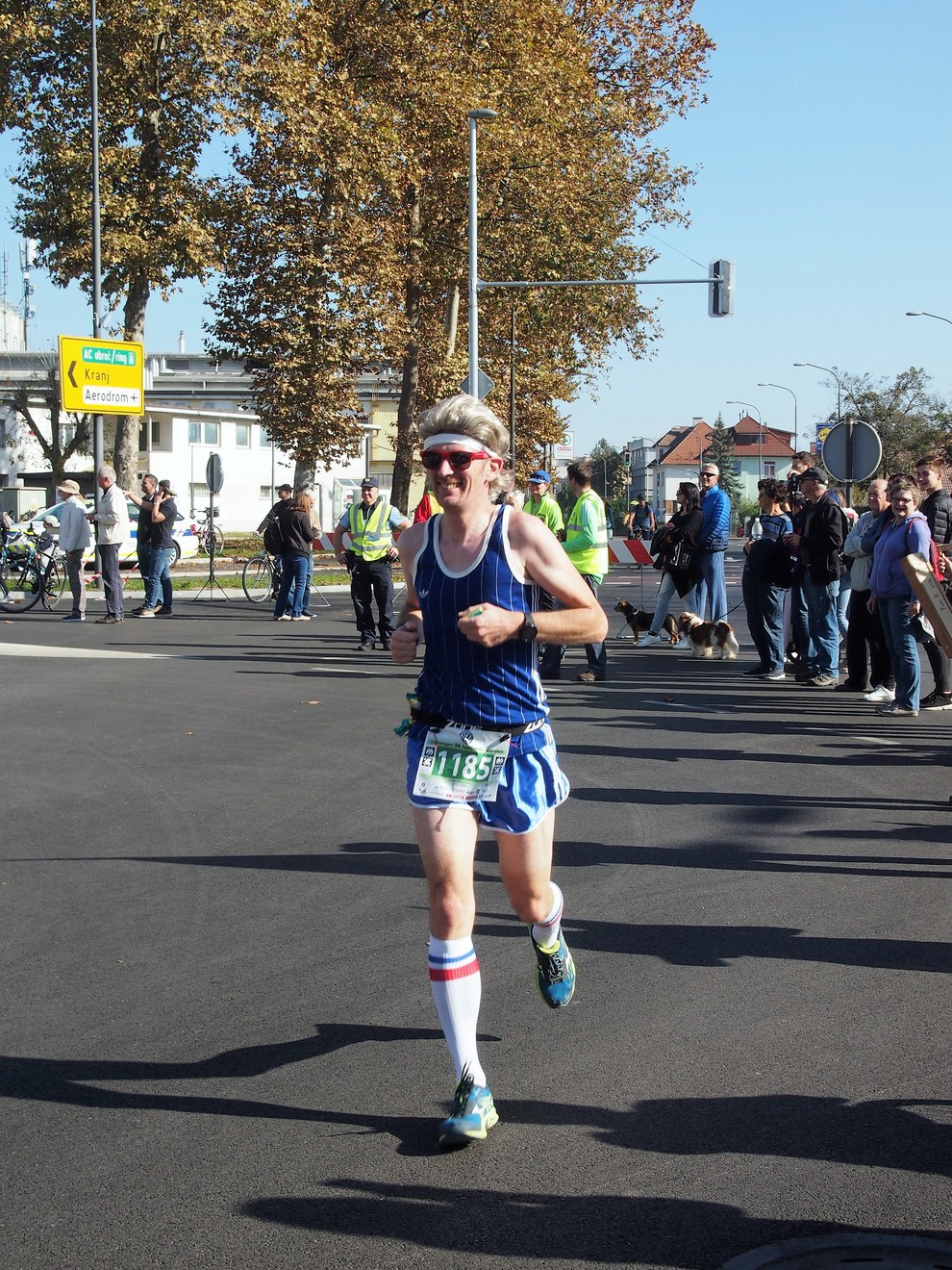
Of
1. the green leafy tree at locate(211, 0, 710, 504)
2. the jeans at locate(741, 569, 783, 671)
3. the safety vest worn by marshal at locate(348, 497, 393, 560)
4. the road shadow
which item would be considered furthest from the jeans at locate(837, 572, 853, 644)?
the green leafy tree at locate(211, 0, 710, 504)

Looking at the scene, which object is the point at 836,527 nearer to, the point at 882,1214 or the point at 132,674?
the point at 132,674

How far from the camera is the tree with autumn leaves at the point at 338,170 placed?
32.7 metres

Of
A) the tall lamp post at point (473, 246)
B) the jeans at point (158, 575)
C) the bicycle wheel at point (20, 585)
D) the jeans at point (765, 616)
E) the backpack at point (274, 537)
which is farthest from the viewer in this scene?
the tall lamp post at point (473, 246)

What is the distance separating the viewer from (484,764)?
4.11 meters

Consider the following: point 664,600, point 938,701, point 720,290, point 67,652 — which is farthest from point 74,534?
point 720,290

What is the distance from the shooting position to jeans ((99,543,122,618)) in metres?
21.2

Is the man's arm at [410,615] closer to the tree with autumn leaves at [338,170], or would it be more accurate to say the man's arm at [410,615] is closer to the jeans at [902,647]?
the jeans at [902,647]

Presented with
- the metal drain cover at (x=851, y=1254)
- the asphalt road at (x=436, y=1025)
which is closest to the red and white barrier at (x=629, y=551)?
the asphalt road at (x=436, y=1025)

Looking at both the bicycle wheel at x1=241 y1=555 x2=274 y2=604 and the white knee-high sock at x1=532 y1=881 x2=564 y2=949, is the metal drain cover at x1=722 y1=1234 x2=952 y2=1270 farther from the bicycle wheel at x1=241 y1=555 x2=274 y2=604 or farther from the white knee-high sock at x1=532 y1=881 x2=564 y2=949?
the bicycle wheel at x1=241 y1=555 x2=274 y2=604

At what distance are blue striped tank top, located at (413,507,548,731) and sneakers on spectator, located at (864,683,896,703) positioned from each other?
9.59 metres

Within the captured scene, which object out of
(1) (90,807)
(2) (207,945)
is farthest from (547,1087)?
(1) (90,807)

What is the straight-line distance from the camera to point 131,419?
3488cm

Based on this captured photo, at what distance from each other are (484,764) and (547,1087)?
98 cm

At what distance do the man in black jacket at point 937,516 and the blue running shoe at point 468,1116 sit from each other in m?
9.57
